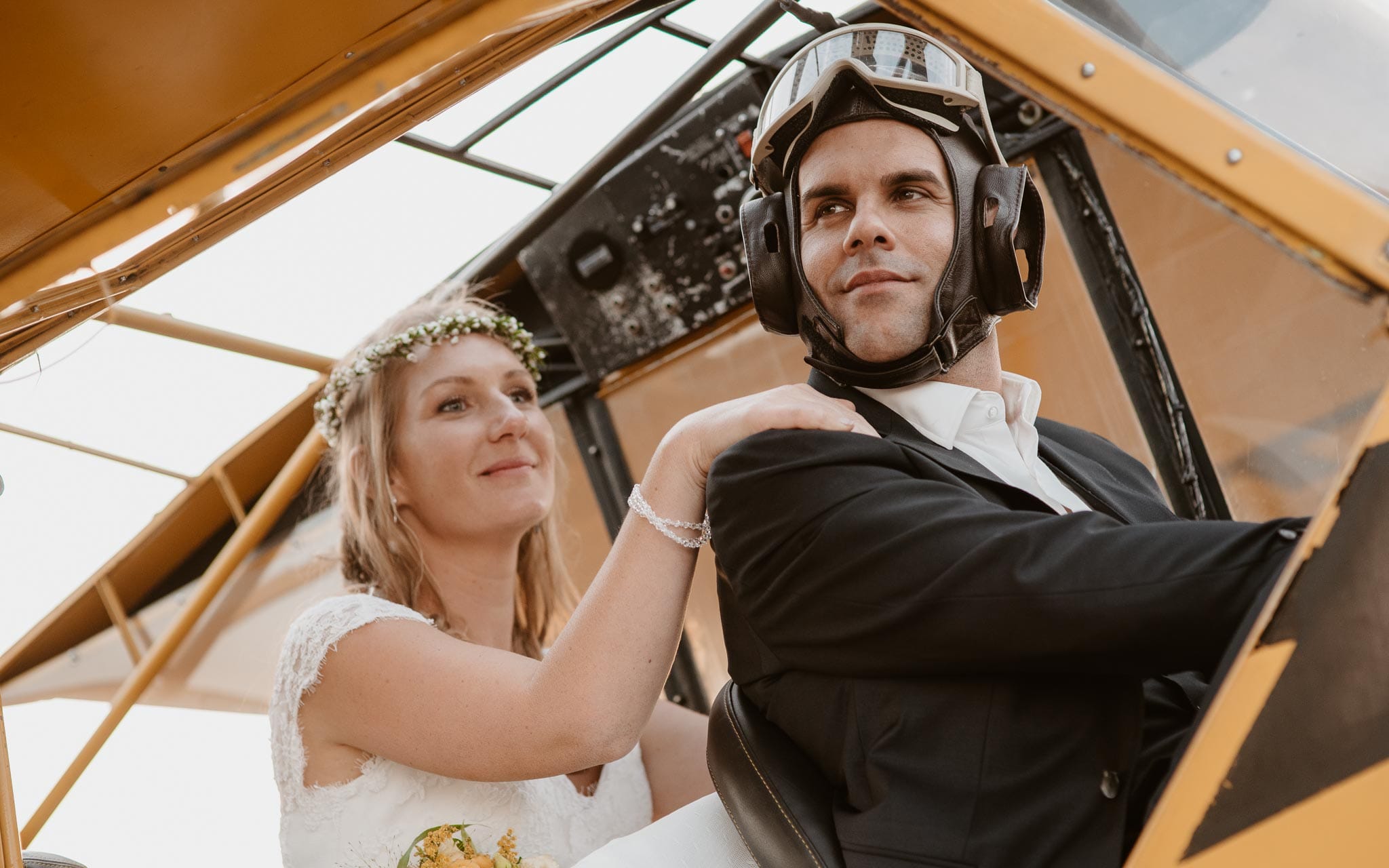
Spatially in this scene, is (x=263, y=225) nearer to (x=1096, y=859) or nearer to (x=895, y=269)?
(x=895, y=269)

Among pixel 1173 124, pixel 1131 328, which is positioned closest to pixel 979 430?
pixel 1173 124

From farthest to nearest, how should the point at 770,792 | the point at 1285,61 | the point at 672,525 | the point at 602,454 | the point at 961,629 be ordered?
1. the point at 602,454
2. the point at 672,525
3. the point at 770,792
4. the point at 961,629
5. the point at 1285,61

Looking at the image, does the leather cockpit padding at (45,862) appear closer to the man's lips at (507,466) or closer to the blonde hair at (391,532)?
the blonde hair at (391,532)

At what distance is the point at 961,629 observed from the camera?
142cm

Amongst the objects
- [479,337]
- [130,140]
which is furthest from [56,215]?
[479,337]

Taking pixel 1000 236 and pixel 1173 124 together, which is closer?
pixel 1173 124

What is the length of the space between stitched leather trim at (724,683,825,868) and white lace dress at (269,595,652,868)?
91cm

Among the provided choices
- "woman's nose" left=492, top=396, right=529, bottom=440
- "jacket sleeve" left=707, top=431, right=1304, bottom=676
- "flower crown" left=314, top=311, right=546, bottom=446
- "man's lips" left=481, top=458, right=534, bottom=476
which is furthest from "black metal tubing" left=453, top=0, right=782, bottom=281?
"jacket sleeve" left=707, top=431, right=1304, bottom=676

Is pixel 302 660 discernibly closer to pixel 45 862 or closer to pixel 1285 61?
pixel 45 862

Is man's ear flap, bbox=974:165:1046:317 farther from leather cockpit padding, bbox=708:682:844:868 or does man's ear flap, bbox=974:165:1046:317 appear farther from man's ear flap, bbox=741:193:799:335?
leather cockpit padding, bbox=708:682:844:868

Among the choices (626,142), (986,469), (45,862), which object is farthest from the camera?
(626,142)

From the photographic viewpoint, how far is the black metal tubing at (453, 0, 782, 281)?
13.8ft

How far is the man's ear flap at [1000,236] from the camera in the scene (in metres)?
1.83

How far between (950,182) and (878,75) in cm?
20
